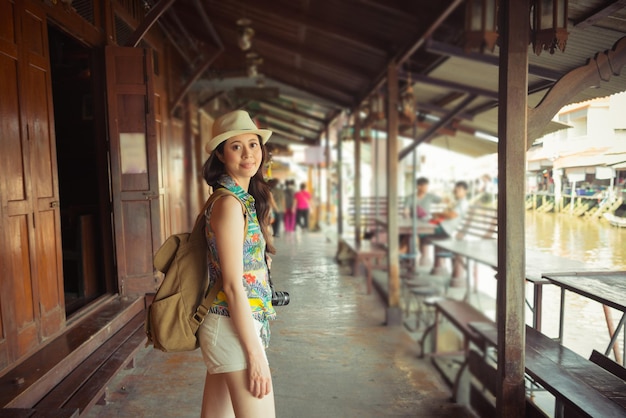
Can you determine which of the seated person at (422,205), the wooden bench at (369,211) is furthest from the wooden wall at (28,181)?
the wooden bench at (369,211)

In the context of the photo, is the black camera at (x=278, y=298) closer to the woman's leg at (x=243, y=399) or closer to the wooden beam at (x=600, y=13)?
the woman's leg at (x=243, y=399)

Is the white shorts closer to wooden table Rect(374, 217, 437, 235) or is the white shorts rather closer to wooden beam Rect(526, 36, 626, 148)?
wooden beam Rect(526, 36, 626, 148)

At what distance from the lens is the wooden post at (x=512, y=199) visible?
2.22 m

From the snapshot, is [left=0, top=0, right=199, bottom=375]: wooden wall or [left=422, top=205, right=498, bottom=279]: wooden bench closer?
[left=0, top=0, right=199, bottom=375]: wooden wall

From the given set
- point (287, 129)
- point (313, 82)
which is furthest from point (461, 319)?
point (287, 129)

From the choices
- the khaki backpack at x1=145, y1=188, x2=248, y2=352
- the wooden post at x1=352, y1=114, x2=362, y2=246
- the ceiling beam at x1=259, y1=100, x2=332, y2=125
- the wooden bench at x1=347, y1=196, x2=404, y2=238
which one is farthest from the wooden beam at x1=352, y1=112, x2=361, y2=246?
the khaki backpack at x1=145, y1=188, x2=248, y2=352

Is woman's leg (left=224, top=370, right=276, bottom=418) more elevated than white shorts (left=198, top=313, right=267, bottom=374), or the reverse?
white shorts (left=198, top=313, right=267, bottom=374)

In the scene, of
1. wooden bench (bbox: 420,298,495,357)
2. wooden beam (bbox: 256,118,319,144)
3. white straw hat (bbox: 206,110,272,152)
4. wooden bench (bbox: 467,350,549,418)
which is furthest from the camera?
wooden beam (bbox: 256,118,319,144)

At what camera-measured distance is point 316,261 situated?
298 cm

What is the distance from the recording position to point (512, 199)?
2.26m

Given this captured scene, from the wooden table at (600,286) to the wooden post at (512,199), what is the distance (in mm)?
224

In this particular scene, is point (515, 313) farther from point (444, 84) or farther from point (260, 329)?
point (444, 84)

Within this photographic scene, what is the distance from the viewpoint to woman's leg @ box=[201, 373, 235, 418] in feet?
5.79

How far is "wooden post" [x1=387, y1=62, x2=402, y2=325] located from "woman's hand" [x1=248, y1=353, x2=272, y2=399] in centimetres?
356
